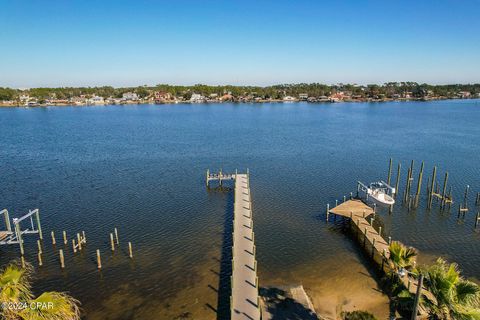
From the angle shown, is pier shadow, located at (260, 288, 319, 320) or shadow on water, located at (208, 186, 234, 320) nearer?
pier shadow, located at (260, 288, 319, 320)

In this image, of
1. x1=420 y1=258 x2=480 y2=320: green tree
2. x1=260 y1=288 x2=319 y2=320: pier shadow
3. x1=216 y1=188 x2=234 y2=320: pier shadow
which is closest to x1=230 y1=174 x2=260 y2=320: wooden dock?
x1=260 y1=288 x2=319 y2=320: pier shadow

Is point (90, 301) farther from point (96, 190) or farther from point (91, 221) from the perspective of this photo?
point (96, 190)

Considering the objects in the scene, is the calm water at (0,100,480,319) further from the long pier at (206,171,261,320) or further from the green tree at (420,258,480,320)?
the green tree at (420,258,480,320)

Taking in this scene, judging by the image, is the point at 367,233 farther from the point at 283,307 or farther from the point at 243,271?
the point at 283,307

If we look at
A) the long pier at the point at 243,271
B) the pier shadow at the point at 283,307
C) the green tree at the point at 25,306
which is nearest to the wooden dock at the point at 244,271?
the long pier at the point at 243,271

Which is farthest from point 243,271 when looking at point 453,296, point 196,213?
point 196,213

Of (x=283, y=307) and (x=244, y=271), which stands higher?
(x=244, y=271)
